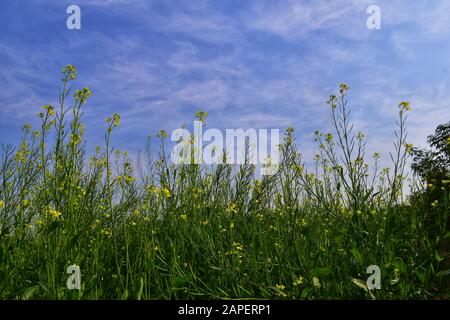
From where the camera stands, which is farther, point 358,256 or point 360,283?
point 358,256

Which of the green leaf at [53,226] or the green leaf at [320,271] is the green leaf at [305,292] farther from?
the green leaf at [53,226]

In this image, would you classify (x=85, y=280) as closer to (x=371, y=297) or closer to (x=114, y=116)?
(x=114, y=116)

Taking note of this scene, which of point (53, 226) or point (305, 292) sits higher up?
point (53, 226)

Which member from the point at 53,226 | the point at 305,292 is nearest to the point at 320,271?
the point at 305,292

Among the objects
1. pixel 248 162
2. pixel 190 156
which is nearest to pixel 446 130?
pixel 248 162

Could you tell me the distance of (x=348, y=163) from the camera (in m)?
2.85

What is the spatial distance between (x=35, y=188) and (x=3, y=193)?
0.58 meters

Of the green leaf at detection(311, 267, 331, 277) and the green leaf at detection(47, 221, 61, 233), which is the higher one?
the green leaf at detection(47, 221, 61, 233)

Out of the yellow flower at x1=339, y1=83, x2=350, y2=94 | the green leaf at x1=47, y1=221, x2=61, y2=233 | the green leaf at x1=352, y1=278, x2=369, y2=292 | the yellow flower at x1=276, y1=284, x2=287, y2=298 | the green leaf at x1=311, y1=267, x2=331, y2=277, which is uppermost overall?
the yellow flower at x1=339, y1=83, x2=350, y2=94

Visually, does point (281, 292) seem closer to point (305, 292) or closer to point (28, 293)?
point (305, 292)

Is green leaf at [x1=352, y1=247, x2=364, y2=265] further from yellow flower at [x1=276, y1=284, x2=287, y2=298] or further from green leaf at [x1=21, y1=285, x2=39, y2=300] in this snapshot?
green leaf at [x1=21, y1=285, x2=39, y2=300]

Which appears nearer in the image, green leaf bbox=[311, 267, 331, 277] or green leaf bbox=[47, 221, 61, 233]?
green leaf bbox=[47, 221, 61, 233]

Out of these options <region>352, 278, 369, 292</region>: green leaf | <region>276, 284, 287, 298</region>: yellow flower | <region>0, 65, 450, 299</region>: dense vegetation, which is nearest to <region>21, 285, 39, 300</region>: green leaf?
<region>0, 65, 450, 299</region>: dense vegetation

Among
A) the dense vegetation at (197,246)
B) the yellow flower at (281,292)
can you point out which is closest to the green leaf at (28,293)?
the dense vegetation at (197,246)
